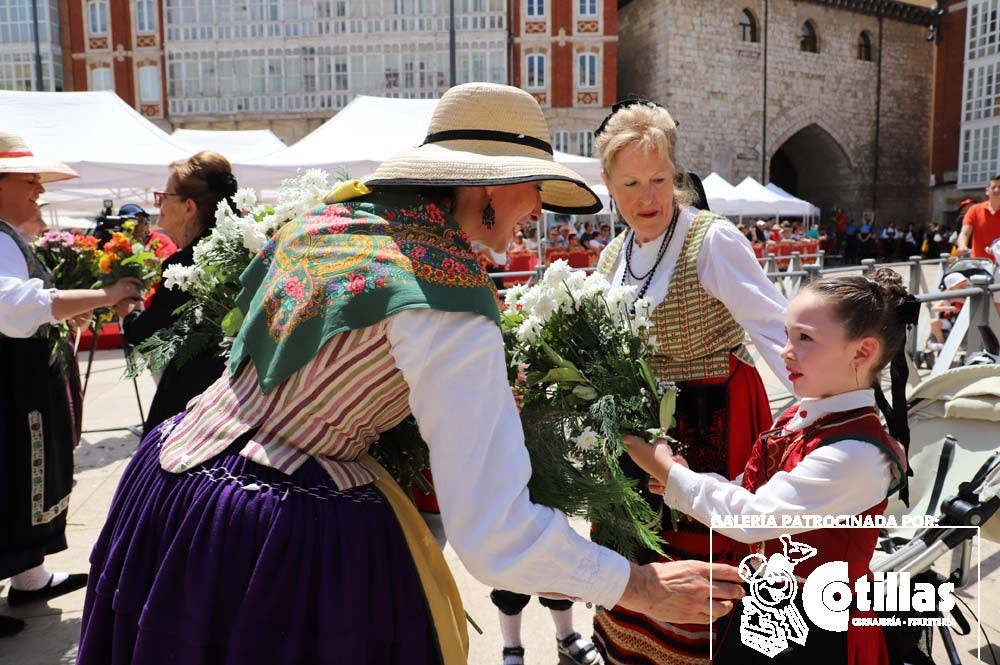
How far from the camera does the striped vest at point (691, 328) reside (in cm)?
241

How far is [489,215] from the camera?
1513 millimetres

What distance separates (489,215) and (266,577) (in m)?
0.80

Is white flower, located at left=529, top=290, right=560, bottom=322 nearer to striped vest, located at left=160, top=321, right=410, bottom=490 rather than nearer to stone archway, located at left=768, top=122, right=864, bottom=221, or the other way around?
striped vest, located at left=160, top=321, right=410, bottom=490

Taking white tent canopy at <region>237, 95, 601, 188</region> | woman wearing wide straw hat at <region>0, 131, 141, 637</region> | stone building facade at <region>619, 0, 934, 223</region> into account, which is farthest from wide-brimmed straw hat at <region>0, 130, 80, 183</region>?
stone building facade at <region>619, 0, 934, 223</region>

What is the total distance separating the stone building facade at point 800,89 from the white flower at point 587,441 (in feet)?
93.7

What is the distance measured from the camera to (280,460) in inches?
53.7

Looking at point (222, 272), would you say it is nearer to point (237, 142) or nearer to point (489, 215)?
point (489, 215)

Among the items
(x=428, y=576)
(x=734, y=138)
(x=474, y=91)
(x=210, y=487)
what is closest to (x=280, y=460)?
(x=210, y=487)

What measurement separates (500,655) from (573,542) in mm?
1923

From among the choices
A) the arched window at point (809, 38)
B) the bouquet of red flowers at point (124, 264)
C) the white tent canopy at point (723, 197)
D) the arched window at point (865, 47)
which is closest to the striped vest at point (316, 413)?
the bouquet of red flowers at point (124, 264)

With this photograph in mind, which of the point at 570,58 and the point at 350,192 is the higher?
the point at 570,58

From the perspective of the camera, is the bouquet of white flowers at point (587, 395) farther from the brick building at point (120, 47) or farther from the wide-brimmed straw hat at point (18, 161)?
the brick building at point (120, 47)

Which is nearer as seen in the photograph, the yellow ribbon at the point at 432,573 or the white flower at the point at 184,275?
the yellow ribbon at the point at 432,573

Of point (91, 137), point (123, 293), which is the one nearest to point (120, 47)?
point (91, 137)
